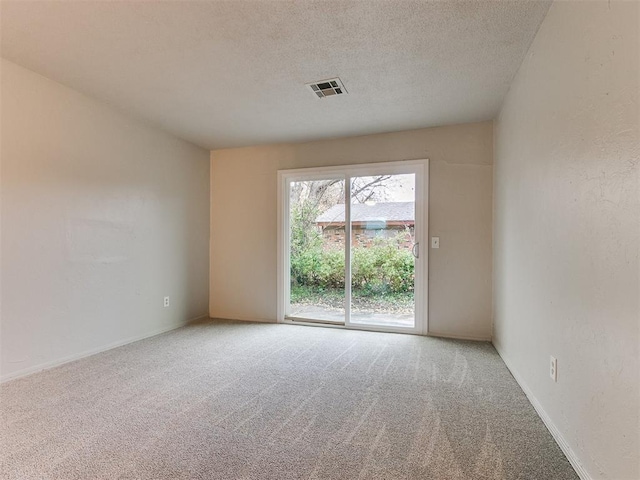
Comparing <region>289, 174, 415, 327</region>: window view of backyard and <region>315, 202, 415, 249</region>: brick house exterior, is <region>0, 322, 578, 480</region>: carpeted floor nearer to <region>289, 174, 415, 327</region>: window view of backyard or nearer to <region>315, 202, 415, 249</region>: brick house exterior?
<region>289, 174, 415, 327</region>: window view of backyard

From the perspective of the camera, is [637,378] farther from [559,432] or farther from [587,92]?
[587,92]

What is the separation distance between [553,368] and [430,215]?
2077mm

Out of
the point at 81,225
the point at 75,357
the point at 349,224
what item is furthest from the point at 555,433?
the point at 81,225

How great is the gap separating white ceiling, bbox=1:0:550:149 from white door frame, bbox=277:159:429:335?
666 millimetres

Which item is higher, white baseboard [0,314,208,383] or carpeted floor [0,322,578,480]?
white baseboard [0,314,208,383]

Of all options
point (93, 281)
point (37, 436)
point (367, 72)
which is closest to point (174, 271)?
point (93, 281)

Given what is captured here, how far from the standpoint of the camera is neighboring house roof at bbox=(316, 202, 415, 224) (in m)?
3.66

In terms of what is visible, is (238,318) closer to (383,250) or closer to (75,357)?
(75,357)

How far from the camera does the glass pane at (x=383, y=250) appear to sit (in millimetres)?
3662

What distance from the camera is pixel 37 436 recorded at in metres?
1.66

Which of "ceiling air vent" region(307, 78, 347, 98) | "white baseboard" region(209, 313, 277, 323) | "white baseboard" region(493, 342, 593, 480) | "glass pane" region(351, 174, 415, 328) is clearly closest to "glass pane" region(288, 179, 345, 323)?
"glass pane" region(351, 174, 415, 328)

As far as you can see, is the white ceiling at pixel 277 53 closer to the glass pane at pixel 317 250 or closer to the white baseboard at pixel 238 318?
the glass pane at pixel 317 250

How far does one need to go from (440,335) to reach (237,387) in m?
2.29

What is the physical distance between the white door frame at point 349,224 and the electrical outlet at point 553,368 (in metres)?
1.81
